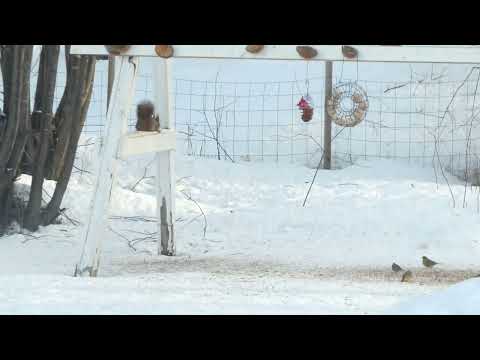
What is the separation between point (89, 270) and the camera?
459 centimetres

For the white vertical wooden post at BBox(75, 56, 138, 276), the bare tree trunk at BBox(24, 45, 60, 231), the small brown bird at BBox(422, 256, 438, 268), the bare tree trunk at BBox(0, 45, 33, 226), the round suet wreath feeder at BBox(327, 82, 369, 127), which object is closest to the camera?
the white vertical wooden post at BBox(75, 56, 138, 276)

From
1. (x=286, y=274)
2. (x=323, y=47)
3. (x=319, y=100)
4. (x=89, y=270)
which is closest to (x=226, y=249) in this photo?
(x=286, y=274)

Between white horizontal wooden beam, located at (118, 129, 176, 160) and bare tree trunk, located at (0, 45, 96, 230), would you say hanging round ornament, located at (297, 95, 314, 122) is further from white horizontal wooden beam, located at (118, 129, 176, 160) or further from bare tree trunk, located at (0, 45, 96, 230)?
white horizontal wooden beam, located at (118, 129, 176, 160)

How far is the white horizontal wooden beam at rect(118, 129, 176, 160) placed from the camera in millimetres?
4691

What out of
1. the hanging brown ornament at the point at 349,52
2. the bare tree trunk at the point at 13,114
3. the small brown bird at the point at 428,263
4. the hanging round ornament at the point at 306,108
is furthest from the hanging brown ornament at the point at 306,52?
the hanging round ornament at the point at 306,108

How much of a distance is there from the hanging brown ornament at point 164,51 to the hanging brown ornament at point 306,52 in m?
0.72

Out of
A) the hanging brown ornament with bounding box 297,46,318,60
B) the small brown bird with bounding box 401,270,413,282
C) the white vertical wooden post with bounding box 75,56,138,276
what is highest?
the hanging brown ornament with bounding box 297,46,318,60

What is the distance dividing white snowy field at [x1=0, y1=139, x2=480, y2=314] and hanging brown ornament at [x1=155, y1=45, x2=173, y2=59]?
4.09 feet

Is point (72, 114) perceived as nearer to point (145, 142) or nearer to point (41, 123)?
point (41, 123)

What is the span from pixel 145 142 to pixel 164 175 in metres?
0.52

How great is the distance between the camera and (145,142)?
500 cm

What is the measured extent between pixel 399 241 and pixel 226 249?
1.30 meters

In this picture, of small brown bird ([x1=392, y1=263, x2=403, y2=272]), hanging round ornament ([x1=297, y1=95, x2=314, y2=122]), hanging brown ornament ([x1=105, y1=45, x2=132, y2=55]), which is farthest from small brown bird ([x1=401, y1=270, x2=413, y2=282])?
hanging round ornament ([x1=297, y1=95, x2=314, y2=122])

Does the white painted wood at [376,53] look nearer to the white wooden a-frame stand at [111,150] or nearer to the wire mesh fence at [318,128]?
the white wooden a-frame stand at [111,150]
